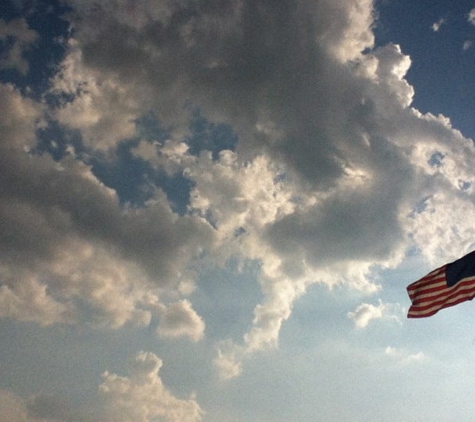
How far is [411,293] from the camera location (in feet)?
57.3

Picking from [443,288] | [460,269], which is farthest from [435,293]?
[460,269]

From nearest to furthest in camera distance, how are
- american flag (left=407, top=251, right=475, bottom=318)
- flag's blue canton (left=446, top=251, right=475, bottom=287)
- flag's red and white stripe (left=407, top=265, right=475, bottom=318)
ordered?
flag's blue canton (left=446, top=251, right=475, bottom=287), american flag (left=407, top=251, right=475, bottom=318), flag's red and white stripe (left=407, top=265, right=475, bottom=318)

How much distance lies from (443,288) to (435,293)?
45 cm

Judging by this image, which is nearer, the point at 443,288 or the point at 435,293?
the point at 443,288

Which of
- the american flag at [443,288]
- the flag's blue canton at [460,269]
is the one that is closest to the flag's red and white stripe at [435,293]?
the american flag at [443,288]

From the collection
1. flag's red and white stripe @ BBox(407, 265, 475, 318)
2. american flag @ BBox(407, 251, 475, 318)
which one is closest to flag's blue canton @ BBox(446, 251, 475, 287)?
american flag @ BBox(407, 251, 475, 318)

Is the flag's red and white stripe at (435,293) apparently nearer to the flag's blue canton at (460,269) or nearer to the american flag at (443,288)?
the american flag at (443,288)

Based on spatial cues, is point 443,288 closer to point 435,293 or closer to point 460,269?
point 435,293

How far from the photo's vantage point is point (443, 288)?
16516mm

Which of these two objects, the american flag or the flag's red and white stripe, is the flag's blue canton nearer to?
the american flag

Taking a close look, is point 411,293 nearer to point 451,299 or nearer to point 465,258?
point 451,299

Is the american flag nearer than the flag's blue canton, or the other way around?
the flag's blue canton

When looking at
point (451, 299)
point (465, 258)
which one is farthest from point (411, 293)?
point (465, 258)

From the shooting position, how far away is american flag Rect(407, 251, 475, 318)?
1591 centimetres
